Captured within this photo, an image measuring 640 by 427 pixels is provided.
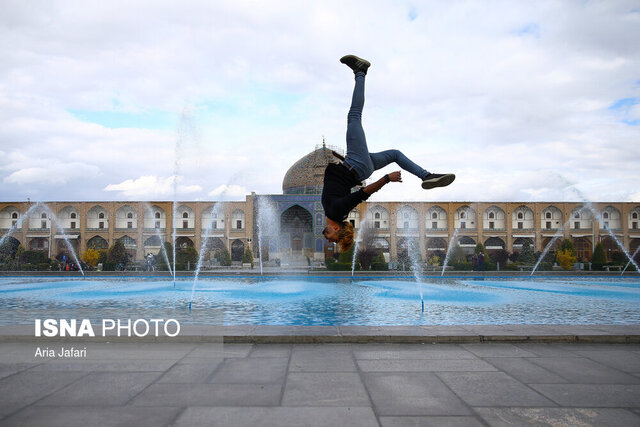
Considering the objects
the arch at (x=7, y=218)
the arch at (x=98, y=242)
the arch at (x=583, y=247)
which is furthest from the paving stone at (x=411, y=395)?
the arch at (x=7, y=218)

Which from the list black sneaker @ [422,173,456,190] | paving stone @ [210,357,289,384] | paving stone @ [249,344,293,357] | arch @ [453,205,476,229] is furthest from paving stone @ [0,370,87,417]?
arch @ [453,205,476,229]

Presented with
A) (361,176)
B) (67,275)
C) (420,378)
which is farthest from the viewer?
(67,275)

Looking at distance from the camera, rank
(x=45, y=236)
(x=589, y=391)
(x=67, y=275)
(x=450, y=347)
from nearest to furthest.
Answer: (x=589, y=391), (x=450, y=347), (x=67, y=275), (x=45, y=236)

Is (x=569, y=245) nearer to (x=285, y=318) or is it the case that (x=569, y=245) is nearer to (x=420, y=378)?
(x=285, y=318)

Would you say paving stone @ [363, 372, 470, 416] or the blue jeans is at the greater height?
the blue jeans

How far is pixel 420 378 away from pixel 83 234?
3602 centimetres

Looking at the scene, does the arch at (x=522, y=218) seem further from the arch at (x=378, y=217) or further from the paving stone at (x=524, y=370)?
the paving stone at (x=524, y=370)

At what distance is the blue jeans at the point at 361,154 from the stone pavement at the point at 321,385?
1523mm

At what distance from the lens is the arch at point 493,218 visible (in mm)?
35906

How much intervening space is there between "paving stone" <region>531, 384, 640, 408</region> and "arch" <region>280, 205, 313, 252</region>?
31446 millimetres

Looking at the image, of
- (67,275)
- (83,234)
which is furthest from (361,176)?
(83,234)

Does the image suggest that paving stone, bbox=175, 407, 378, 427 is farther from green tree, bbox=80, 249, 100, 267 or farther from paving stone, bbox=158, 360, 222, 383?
green tree, bbox=80, 249, 100, 267

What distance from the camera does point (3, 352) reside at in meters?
4.22

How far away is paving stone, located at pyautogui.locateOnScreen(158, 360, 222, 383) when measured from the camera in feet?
11.0
